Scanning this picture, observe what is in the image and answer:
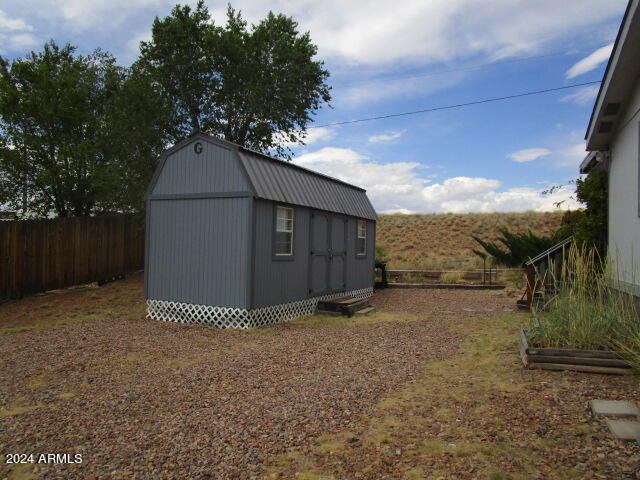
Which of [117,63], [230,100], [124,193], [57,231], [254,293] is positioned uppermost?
[117,63]

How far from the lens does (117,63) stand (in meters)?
17.8

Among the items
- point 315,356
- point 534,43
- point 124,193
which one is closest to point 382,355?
point 315,356

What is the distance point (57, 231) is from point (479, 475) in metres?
12.8

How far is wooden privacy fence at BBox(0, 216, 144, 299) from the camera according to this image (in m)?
11.5

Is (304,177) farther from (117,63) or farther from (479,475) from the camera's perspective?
(117,63)

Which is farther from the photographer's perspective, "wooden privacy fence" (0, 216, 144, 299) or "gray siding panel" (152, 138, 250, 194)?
"wooden privacy fence" (0, 216, 144, 299)

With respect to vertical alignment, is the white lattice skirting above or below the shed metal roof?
below

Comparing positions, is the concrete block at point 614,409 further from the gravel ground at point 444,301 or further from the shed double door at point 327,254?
the shed double door at point 327,254

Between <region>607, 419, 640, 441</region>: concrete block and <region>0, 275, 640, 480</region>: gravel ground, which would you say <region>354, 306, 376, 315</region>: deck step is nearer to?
<region>0, 275, 640, 480</region>: gravel ground

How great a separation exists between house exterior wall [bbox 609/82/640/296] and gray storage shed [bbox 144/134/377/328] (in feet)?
18.5

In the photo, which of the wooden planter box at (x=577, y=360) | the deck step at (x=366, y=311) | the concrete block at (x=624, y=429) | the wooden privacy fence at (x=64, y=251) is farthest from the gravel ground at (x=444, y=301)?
the wooden privacy fence at (x=64, y=251)

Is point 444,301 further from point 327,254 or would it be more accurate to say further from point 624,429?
point 624,429

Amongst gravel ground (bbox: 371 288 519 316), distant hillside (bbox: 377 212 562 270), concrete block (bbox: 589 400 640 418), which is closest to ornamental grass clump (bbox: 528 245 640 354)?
concrete block (bbox: 589 400 640 418)

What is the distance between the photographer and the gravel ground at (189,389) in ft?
11.5
